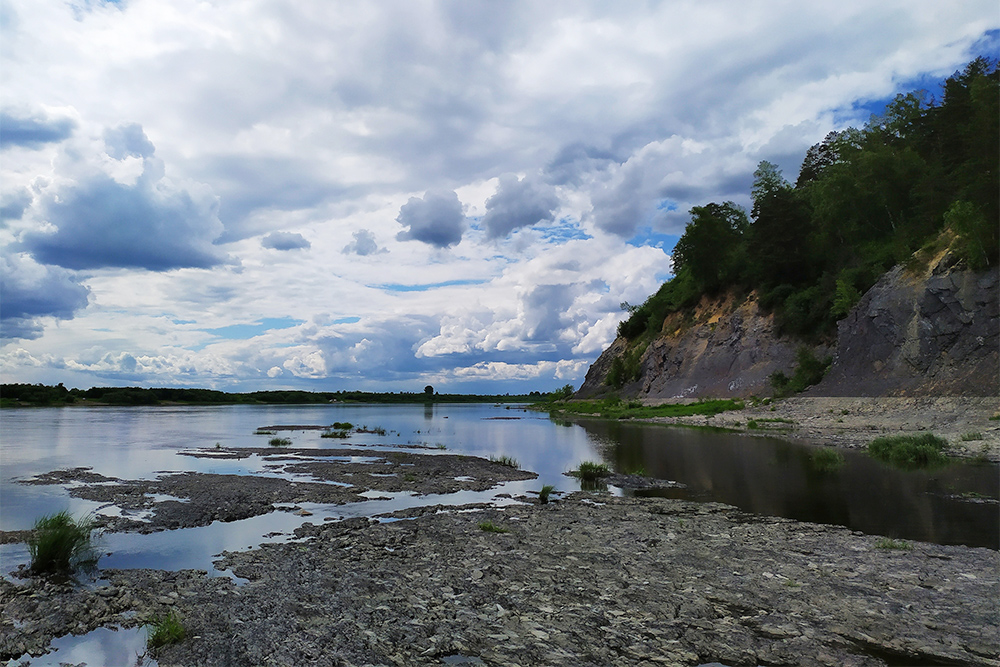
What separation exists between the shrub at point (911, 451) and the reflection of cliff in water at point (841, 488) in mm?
959

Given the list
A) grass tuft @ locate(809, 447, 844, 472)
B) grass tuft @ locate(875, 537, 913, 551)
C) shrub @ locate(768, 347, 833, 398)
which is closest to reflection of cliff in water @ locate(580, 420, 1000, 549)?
grass tuft @ locate(809, 447, 844, 472)

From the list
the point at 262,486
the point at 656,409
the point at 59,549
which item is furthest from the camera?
the point at 656,409

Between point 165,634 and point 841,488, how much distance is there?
23792mm

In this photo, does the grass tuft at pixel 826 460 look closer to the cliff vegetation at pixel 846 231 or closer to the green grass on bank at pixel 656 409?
the cliff vegetation at pixel 846 231

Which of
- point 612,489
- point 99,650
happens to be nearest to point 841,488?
point 612,489

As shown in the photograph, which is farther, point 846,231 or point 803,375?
point 846,231

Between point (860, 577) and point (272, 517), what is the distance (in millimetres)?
16581

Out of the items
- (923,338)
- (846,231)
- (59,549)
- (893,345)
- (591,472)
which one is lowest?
(591,472)

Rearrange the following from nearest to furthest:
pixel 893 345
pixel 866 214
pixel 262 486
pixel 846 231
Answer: pixel 262 486 < pixel 893 345 < pixel 866 214 < pixel 846 231

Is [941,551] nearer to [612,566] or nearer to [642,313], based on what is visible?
[612,566]

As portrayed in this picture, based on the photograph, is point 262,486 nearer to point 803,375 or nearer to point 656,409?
point 803,375

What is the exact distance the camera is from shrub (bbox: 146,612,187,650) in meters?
9.02

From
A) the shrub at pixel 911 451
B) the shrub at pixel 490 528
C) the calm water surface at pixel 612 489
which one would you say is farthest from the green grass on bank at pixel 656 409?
the shrub at pixel 490 528

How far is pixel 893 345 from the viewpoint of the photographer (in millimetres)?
52969
